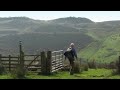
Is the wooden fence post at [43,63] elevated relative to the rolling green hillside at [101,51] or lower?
elevated

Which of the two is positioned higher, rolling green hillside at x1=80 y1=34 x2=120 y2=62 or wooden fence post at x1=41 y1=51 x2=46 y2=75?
wooden fence post at x1=41 y1=51 x2=46 y2=75

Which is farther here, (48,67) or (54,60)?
(54,60)

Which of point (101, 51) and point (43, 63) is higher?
point (43, 63)

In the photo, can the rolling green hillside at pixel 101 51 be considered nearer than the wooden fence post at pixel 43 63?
No

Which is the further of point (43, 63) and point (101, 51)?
point (101, 51)

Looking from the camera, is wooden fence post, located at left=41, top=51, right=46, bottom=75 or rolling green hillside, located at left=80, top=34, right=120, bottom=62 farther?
rolling green hillside, located at left=80, top=34, right=120, bottom=62
